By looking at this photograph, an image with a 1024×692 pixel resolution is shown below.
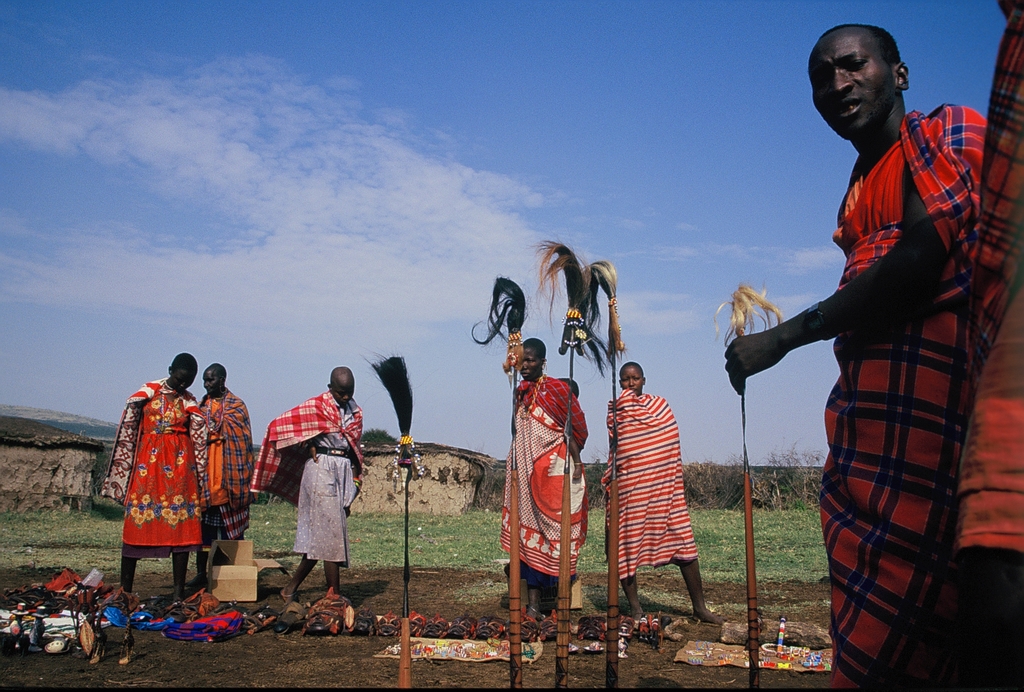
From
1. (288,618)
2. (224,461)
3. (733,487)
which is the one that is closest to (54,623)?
(288,618)

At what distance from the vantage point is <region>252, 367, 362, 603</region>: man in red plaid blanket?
299 inches

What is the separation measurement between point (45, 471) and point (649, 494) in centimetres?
1665

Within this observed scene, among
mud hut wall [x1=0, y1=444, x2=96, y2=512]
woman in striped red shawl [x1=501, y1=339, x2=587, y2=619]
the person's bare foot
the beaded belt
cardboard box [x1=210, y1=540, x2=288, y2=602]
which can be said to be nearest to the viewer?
the person's bare foot

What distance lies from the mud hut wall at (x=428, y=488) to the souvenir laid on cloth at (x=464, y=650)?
15.5 m

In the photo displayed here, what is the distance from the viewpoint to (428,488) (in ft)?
71.2

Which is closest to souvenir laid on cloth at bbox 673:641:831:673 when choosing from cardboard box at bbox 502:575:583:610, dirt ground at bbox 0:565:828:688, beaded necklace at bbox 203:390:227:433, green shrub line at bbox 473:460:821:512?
dirt ground at bbox 0:565:828:688

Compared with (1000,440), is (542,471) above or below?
below

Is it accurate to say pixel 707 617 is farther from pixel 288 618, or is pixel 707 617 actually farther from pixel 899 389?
pixel 899 389

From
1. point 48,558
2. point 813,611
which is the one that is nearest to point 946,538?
point 813,611

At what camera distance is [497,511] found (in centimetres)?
2247

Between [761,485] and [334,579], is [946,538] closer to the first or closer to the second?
→ [334,579]

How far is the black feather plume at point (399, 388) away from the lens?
4.27m

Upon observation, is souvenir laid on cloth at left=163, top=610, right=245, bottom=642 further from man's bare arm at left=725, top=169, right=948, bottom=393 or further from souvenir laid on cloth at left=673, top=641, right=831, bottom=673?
man's bare arm at left=725, top=169, right=948, bottom=393

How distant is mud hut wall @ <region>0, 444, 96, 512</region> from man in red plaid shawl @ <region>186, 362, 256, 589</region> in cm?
1160
